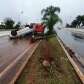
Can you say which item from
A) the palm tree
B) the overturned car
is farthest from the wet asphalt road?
the palm tree

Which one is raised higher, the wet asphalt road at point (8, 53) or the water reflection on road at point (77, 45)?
the wet asphalt road at point (8, 53)

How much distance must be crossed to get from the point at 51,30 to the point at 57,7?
22.4ft

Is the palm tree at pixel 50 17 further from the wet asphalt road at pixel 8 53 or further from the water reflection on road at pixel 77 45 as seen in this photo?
the wet asphalt road at pixel 8 53

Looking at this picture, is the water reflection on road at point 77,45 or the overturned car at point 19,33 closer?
the water reflection on road at point 77,45

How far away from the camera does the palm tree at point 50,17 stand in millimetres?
64562

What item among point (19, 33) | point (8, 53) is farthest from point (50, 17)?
point (8, 53)

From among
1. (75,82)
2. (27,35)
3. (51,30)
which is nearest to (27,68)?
(75,82)

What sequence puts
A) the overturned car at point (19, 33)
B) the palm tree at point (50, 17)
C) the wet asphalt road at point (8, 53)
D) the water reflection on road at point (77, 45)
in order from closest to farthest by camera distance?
the wet asphalt road at point (8, 53) < the water reflection on road at point (77, 45) < the overturned car at point (19, 33) < the palm tree at point (50, 17)

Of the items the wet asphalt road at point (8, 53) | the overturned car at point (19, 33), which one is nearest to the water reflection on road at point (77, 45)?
the wet asphalt road at point (8, 53)

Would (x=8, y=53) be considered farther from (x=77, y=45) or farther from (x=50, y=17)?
(x=50, y=17)

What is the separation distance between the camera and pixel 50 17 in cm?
6638

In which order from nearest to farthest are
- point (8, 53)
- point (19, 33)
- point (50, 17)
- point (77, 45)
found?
point (8, 53) < point (77, 45) < point (19, 33) < point (50, 17)

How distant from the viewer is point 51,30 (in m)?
65.2

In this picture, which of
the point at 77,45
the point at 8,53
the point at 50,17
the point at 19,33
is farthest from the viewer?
the point at 50,17
